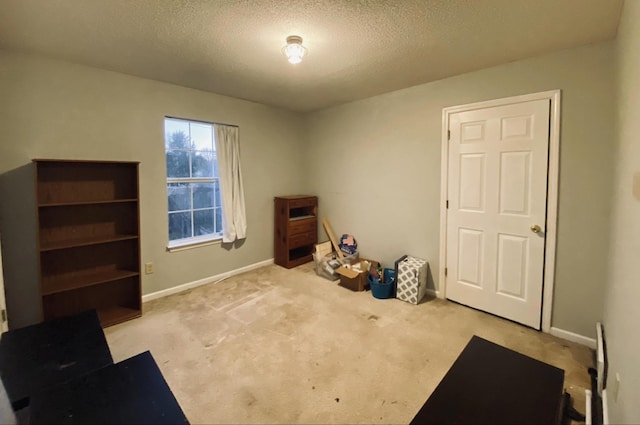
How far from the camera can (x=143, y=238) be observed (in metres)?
3.16

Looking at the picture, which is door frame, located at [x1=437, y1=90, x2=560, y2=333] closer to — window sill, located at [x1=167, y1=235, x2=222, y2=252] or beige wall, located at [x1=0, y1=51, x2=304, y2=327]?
beige wall, located at [x1=0, y1=51, x2=304, y2=327]

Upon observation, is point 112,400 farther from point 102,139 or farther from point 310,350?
point 102,139

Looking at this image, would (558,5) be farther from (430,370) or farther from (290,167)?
(290,167)

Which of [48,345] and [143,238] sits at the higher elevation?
[143,238]

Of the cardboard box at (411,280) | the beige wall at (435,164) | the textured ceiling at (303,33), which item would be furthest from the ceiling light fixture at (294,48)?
the cardboard box at (411,280)

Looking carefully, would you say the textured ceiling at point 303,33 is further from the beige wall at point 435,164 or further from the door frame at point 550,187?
the door frame at point 550,187

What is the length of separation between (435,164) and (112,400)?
3.17m

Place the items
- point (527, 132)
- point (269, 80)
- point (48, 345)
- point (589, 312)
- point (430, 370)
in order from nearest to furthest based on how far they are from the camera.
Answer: point (48, 345) → point (430, 370) → point (589, 312) → point (527, 132) → point (269, 80)

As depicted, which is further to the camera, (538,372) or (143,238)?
(143,238)

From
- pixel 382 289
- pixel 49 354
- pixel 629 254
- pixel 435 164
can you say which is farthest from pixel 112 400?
pixel 435 164

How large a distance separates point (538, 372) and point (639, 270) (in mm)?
697

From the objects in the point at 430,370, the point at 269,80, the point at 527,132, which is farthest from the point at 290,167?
the point at 430,370

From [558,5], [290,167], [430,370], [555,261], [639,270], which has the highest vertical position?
[558,5]

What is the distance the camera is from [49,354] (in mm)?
1637
